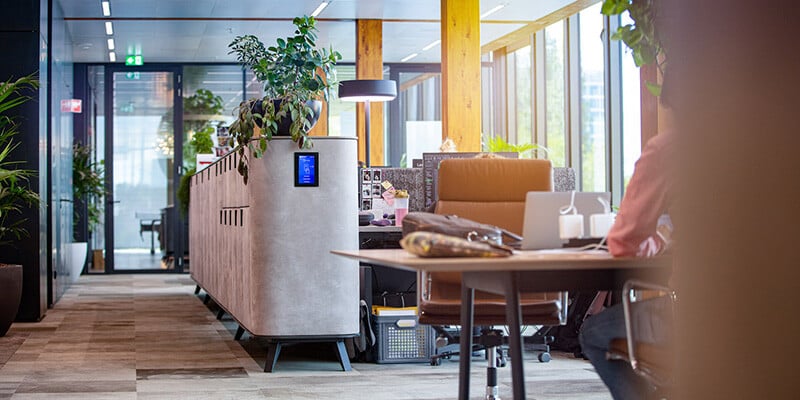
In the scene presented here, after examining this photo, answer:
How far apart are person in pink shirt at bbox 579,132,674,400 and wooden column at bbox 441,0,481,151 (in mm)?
6207

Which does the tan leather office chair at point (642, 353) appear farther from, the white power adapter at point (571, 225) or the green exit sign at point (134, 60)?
the green exit sign at point (134, 60)

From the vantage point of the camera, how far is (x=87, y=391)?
4363 mm

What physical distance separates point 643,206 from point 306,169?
2.94m

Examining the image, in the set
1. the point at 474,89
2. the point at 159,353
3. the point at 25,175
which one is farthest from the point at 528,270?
the point at 474,89

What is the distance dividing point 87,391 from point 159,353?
1.31 m

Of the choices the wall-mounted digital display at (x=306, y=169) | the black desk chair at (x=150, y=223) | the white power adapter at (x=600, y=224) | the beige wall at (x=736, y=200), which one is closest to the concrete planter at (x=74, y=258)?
the black desk chair at (x=150, y=223)

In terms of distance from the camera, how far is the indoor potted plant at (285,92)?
16.1 ft

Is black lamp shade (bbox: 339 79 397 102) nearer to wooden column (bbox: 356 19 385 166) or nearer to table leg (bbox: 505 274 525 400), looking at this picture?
wooden column (bbox: 356 19 385 166)

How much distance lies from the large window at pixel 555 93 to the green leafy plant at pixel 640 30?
28.4 feet

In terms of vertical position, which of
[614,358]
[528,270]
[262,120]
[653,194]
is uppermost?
[262,120]

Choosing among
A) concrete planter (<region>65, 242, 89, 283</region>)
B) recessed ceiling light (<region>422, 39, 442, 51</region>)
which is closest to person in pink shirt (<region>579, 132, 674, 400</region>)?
concrete planter (<region>65, 242, 89, 283</region>)

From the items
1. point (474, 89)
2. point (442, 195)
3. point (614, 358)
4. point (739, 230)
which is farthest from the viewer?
point (474, 89)

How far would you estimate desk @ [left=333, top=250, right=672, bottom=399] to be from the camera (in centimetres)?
199

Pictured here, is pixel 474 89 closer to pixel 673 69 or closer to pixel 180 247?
pixel 180 247
